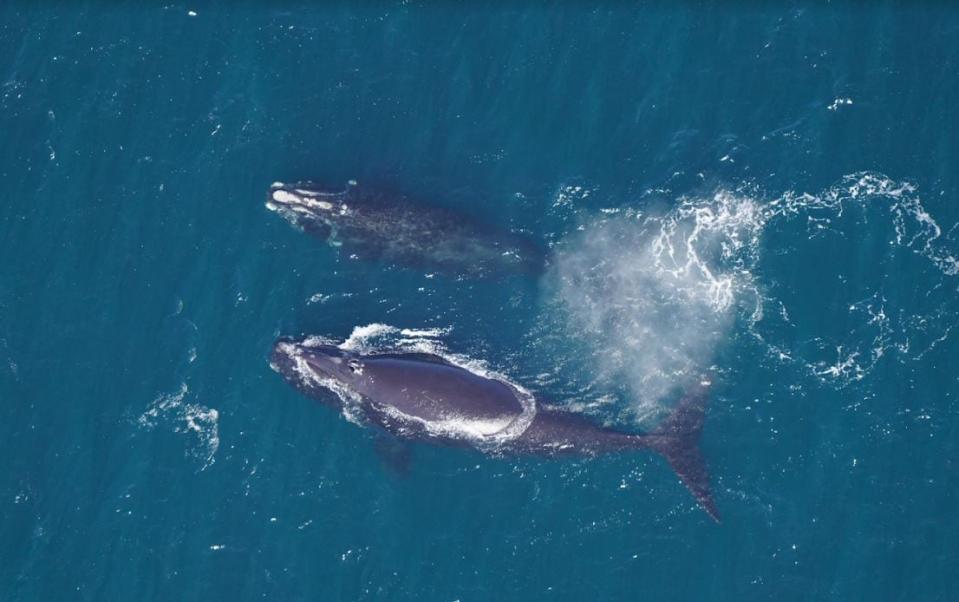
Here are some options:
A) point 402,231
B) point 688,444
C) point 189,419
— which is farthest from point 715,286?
point 189,419

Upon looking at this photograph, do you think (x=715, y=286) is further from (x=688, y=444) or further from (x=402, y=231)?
(x=402, y=231)

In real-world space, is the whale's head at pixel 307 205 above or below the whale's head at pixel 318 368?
above

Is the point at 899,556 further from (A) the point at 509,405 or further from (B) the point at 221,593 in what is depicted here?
(B) the point at 221,593

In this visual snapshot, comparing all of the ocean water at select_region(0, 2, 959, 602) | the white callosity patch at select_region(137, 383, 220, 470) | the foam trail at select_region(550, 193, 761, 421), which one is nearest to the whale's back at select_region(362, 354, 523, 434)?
the ocean water at select_region(0, 2, 959, 602)

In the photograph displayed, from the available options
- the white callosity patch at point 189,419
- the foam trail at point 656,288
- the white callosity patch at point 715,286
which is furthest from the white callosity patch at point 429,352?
the white callosity patch at point 189,419

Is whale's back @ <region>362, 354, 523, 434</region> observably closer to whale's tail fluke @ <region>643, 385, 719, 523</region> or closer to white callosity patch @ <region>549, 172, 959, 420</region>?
white callosity patch @ <region>549, 172, 959, 420</region>

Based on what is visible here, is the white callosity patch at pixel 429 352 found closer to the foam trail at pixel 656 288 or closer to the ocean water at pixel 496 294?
the ocean water at pixel 496 294
